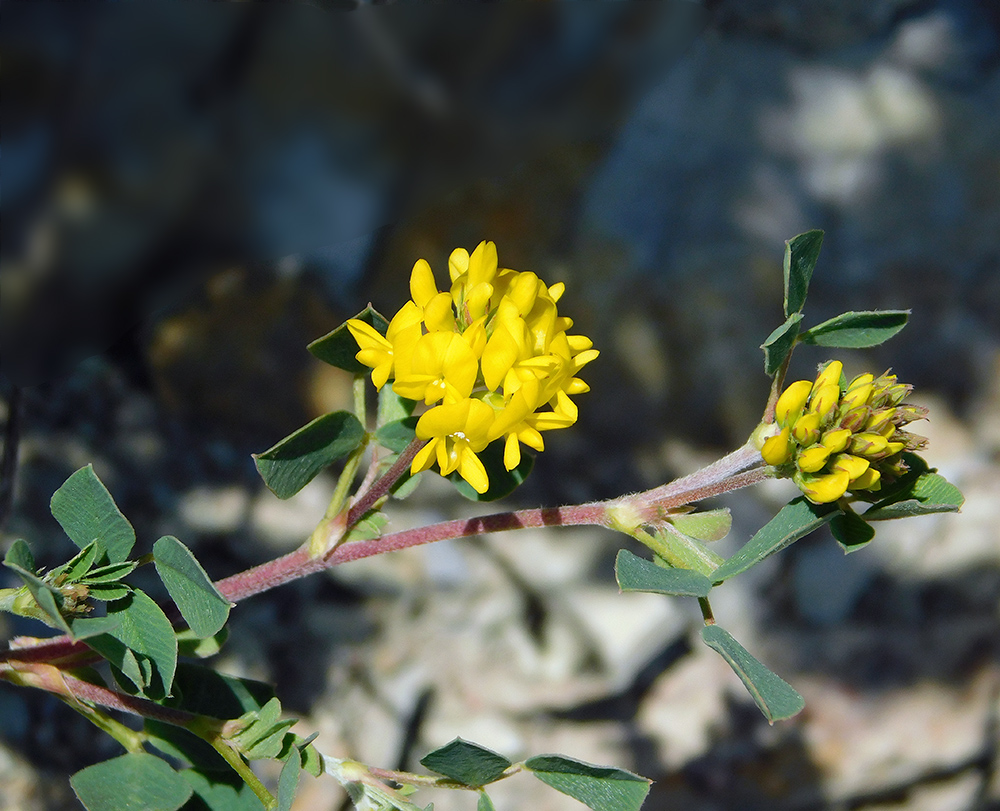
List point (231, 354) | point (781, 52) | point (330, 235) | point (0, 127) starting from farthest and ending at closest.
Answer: point (781, 52)
point (330, 235)
point (231, 354)
point (0, 127)

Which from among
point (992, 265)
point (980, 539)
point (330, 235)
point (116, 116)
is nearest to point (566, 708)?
point (980, 539)

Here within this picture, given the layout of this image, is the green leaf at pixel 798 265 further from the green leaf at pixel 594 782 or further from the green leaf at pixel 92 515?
the green leaf at pixel 92 515


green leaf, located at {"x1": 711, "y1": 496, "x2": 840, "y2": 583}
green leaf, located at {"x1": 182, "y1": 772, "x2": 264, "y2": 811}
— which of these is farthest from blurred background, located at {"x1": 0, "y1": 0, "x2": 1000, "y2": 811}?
green leaf, located at {"x1": 711, "y1": 496, "x2": 840, "y2": 583}

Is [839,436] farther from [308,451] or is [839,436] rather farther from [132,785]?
[132,785]

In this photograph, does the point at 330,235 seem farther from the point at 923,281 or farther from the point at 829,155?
the point at 923,281

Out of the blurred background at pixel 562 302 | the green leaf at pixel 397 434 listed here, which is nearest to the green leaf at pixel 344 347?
the green leaf at pixel 397 434

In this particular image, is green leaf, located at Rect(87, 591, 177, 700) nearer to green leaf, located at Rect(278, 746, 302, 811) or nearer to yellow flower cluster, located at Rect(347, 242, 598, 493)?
green leaf, located at Rect(278, 746, 302, 811)

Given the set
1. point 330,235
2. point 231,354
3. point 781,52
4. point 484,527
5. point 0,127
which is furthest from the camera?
point 781,52

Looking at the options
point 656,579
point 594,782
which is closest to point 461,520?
point 656,579
